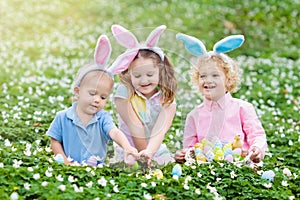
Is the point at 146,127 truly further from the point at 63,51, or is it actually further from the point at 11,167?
the point at 63,51

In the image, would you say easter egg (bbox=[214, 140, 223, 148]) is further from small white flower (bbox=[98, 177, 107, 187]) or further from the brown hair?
small white flower (bbox=[98, 177, 107, 187])

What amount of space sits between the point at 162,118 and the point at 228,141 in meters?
0.88

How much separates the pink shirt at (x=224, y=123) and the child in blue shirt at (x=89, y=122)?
96 cm

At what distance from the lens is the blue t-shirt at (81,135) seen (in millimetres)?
5562

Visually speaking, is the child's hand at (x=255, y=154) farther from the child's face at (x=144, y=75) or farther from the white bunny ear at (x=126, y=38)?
the white bunny ear at (x=126, y=38)

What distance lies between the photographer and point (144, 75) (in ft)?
17.6

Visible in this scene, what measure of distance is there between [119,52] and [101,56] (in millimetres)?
177

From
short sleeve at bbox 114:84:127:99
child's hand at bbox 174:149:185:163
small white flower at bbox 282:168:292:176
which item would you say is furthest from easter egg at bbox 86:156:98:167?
small white flower at bbox 282:168:292:176

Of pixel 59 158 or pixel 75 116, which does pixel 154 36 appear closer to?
pixel 75 116

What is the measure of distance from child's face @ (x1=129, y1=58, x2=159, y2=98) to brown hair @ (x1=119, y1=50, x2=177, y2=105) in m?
0.04

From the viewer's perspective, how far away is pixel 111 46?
540cm

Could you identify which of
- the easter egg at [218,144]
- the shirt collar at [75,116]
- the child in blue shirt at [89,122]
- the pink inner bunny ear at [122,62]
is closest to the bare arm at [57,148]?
the child in blue shirt at [89,122]

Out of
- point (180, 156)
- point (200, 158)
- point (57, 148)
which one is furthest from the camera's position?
point (180, 156)

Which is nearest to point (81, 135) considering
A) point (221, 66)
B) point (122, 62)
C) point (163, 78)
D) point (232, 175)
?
point (122, 62)
